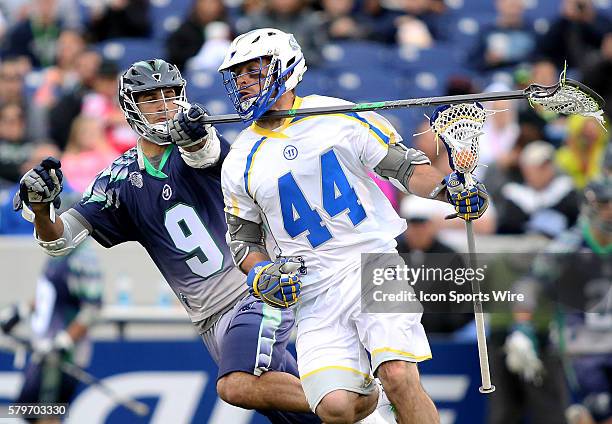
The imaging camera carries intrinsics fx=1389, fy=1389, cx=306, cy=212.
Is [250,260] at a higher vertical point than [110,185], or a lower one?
lower

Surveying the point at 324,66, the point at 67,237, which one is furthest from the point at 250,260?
the point at 324,66

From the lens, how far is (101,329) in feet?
35.1

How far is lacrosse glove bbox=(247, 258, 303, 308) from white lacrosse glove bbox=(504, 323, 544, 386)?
343cm

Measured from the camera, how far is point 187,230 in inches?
322

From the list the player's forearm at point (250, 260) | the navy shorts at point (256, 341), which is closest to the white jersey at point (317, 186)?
the player's forearm at point (250, 260)

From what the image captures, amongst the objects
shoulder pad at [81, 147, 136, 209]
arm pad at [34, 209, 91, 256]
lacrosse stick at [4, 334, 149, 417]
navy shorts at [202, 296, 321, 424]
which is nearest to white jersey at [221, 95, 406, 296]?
navy shorts at [202, 296, 321, 424]

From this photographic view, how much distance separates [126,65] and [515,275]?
5.20 metres

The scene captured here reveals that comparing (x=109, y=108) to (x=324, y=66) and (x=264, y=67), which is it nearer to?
(x=324, y=66)

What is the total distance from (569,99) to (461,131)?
557 millimetres

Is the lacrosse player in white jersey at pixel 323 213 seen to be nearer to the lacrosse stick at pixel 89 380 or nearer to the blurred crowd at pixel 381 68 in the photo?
the lacrosse stick at pixel 89 380

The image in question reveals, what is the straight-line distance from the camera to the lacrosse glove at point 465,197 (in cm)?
679

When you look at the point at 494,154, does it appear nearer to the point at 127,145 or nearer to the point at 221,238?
the point at 127,145

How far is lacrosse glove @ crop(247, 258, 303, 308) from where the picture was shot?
7.06 metres

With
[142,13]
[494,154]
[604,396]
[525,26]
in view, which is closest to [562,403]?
[604,396]
